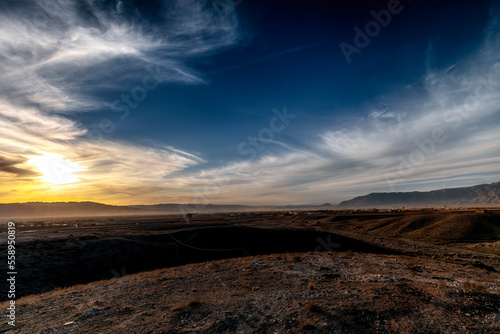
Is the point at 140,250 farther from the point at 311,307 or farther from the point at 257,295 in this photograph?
the point at 311,307

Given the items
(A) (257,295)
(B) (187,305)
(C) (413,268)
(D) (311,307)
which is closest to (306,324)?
(D) (311,307)

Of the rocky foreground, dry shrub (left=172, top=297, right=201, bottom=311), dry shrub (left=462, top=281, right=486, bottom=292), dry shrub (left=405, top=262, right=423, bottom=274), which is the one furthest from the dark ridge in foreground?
dry shrub (left=462, top=281, right=486, bottom=292)

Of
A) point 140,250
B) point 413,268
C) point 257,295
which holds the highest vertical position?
point 257,295

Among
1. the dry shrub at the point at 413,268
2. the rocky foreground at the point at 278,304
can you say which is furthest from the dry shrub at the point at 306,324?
the dry shrub at the point at 413,268

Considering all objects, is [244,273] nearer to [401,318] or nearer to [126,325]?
[126,325]

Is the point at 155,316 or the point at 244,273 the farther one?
the point at 244,273

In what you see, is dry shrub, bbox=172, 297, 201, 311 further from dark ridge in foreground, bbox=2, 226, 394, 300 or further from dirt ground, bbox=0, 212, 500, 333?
dark ridge in foreground, bbox=2, 226, 394, 300

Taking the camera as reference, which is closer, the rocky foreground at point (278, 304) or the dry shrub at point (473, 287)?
the rocky foreground at point (278, 304)

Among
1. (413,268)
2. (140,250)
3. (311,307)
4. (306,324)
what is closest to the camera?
(306,324)

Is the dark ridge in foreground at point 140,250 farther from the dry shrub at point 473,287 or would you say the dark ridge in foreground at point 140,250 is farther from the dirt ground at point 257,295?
the dry shrub at point 473,287

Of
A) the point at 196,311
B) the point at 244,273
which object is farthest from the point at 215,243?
the point at 196,311

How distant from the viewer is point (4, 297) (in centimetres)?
1634

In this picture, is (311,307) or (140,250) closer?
(311,307)

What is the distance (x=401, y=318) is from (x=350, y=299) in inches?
93.9
